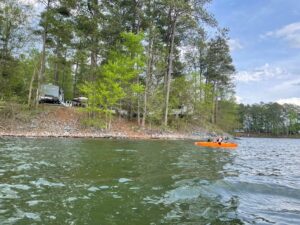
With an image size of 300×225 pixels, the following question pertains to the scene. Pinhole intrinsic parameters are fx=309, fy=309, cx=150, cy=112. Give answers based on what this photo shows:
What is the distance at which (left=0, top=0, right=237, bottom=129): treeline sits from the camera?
32.3m

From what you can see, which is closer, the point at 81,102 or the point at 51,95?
the point at 81,102

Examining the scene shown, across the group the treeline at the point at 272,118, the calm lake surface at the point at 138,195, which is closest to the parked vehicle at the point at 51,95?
the calm lake surface at the point at 138,195

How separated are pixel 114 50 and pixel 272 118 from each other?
8702cm

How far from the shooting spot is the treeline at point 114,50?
3231cm

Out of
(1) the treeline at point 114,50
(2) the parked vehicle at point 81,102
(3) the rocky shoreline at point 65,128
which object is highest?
(1) the treeline at point 114,50

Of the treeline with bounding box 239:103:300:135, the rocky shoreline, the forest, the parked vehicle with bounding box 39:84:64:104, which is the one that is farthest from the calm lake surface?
the treeline with bounding box 239:103:300:135

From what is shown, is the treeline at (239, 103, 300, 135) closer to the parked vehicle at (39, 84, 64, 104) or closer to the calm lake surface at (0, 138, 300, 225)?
the parked vehicle at (39, 84, 64, 104)

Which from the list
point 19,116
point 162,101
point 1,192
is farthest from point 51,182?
point 162,101

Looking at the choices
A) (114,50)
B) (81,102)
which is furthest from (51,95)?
(114,50)

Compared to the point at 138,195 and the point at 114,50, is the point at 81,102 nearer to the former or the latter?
the point at 114,50

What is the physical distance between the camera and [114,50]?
37750 millimetres

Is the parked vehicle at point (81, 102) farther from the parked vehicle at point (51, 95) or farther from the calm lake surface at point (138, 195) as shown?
the calm lake surface at point (138, 195)

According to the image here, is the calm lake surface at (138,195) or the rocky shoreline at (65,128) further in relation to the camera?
the rocky shoreline at (65,128)

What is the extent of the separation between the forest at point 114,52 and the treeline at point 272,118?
69.9 metres
